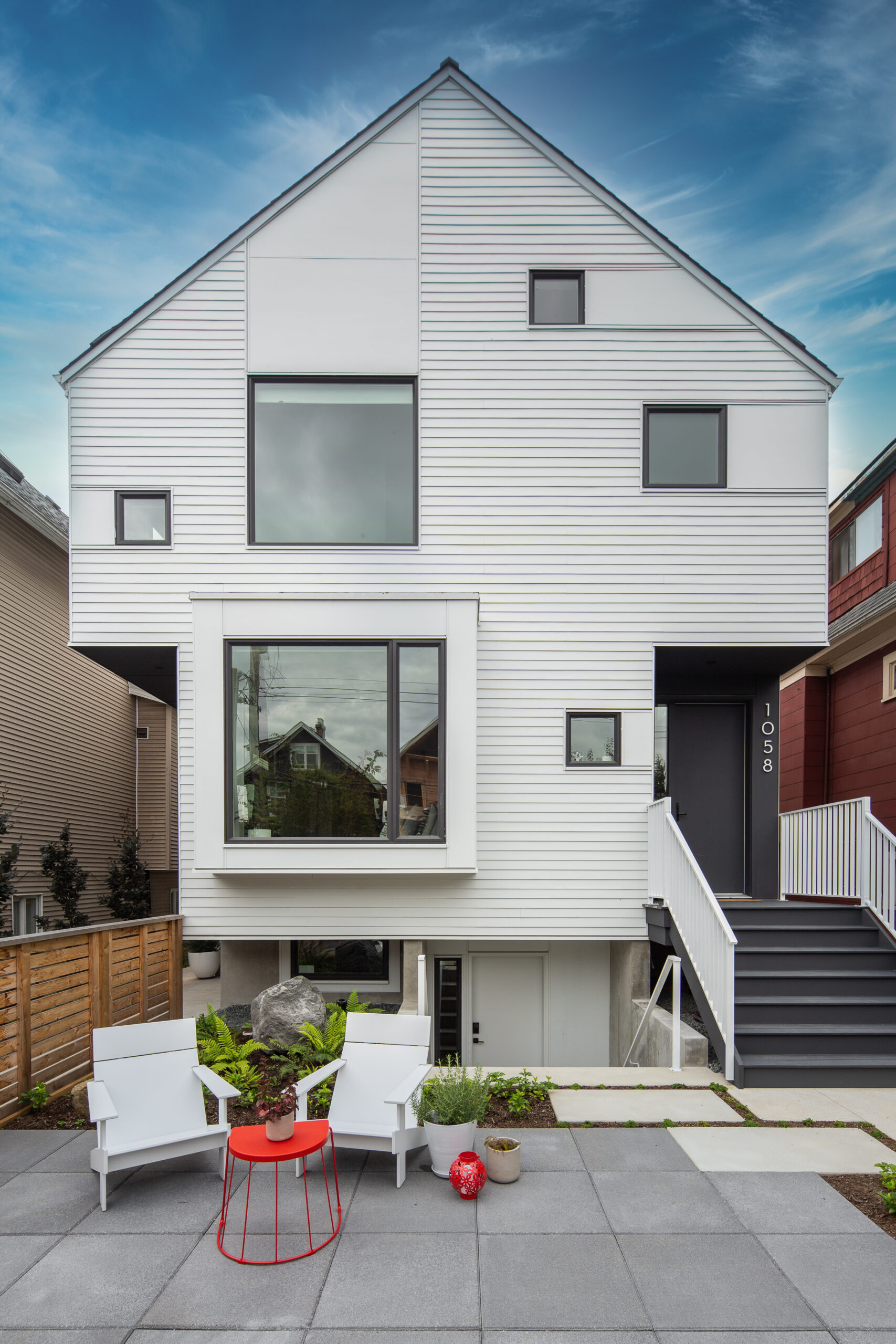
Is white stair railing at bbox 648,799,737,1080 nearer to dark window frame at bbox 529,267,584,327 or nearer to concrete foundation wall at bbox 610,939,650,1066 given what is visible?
concrete foundation wall at bbox 610,939,650,1066

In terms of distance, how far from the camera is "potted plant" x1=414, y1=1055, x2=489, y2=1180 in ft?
13.5

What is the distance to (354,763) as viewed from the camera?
7.09 meters

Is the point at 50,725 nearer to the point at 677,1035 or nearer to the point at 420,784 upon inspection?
the point at 420,784

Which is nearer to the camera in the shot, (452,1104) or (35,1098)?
(452,1104)

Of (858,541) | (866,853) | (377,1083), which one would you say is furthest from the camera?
(858,541)

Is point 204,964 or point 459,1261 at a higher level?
point 459,1261

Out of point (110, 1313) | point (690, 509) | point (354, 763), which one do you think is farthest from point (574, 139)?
point (110, 1313)

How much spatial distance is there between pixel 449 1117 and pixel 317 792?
11.2ft

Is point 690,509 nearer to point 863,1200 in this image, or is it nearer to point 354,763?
point 354,763

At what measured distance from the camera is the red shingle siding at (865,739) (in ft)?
30.6

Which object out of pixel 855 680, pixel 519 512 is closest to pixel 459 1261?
pixel 519 512

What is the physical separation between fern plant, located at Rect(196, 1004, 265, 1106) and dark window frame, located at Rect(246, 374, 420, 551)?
432 centimetres

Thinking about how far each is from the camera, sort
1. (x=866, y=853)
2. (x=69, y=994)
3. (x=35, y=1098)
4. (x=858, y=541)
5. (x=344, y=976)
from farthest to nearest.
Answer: (x=858, y=541) → (x=344, y=976) → (x=866, y=853) → (x=69, y=994) → (x=35, y=1098)

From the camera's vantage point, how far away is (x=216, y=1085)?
4.19 metres
